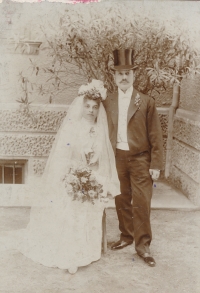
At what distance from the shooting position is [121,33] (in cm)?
423

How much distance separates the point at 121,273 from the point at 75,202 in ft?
2.54

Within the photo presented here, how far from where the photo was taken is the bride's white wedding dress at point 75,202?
3686mm

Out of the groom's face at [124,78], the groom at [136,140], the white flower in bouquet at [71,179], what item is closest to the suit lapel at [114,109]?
the groom at [136,140]

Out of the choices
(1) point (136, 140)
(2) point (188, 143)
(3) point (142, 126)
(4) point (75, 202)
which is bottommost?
(4) point (75, 202)

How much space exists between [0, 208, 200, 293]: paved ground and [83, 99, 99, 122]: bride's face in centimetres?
138

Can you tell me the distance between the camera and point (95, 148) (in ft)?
12.2

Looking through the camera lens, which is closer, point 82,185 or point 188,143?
point 82,185

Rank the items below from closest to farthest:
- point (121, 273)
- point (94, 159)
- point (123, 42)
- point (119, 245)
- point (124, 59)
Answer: point (121, 273) < point (124, 59) < point (94, 159) < point (119, 245) < point (123, 42)

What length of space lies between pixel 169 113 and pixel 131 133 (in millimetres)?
2191

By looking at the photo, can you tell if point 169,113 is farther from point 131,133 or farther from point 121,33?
point 131,133

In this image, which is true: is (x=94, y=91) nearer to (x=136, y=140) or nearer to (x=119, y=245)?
(x=136, y=140)

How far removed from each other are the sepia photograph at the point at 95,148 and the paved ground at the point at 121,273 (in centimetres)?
1

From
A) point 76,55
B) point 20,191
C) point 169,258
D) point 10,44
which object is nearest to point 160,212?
point 169,258

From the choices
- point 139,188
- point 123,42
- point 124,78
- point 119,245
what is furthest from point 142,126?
point 119,245
